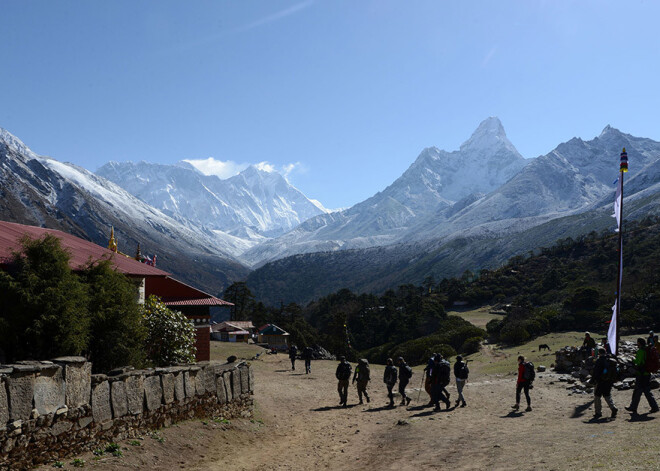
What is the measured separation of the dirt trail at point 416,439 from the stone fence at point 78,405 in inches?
19.7

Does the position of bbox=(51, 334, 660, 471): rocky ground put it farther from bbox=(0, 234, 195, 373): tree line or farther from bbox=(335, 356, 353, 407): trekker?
bbox=(0, 234, 195, 373): tree line

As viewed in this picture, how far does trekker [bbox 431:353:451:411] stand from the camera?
1695 cm

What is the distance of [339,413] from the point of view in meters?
18.1

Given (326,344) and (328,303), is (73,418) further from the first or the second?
(328,303)

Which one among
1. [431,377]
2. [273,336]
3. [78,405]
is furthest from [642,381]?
[273,336]

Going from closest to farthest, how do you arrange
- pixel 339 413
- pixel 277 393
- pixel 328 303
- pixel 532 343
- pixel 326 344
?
pixel 339 413 → pixel 277 393 → pixel 532 343 → pixel 326 344 → pixel 328 303

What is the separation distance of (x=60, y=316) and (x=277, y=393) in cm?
1249

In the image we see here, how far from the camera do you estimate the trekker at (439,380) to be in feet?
55.6

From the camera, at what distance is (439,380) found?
1717 centimetres

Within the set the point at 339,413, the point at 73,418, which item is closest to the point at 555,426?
the point at 339,413

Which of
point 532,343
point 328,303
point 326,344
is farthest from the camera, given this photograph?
point 328,303

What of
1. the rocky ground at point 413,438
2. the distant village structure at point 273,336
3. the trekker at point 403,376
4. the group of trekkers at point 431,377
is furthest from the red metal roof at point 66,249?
the distant village structure at point 273,336

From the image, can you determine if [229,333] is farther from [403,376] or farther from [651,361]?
[651,361]

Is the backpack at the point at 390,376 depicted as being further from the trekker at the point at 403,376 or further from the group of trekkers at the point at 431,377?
the trekker at the point at 403,376
